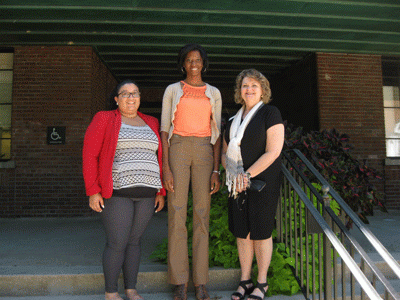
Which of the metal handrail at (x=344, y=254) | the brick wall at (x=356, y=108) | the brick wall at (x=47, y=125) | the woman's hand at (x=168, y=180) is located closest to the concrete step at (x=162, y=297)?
the metal handrail at (x=344, y=254)

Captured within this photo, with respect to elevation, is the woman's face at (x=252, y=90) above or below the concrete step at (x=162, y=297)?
above

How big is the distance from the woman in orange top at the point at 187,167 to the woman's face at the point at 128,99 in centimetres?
25

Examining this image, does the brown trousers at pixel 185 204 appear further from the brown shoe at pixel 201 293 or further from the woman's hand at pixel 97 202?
the woman's hand at pixel 97 202

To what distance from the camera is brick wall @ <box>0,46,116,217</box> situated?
19.0ft

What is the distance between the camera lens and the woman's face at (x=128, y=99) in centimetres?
237

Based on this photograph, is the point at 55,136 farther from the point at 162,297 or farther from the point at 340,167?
the point at 340,167

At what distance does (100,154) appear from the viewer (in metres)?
2.27

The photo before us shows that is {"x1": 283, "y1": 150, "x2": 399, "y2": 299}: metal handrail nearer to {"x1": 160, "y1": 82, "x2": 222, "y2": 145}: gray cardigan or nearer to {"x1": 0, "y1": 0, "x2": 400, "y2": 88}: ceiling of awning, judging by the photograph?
{"x1": 160, "y1": 82, "x2": 222, "y2": 145}: gray cardigan

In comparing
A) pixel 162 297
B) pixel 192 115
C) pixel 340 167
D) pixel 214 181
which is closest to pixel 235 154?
pixel 214 181

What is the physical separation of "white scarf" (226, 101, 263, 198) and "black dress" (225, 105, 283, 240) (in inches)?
1.5

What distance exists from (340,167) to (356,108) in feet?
12.9

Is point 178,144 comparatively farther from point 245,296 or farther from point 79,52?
point 79,52

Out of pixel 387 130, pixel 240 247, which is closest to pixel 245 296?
pixel 240 247

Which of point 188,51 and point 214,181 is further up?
point 188,51
